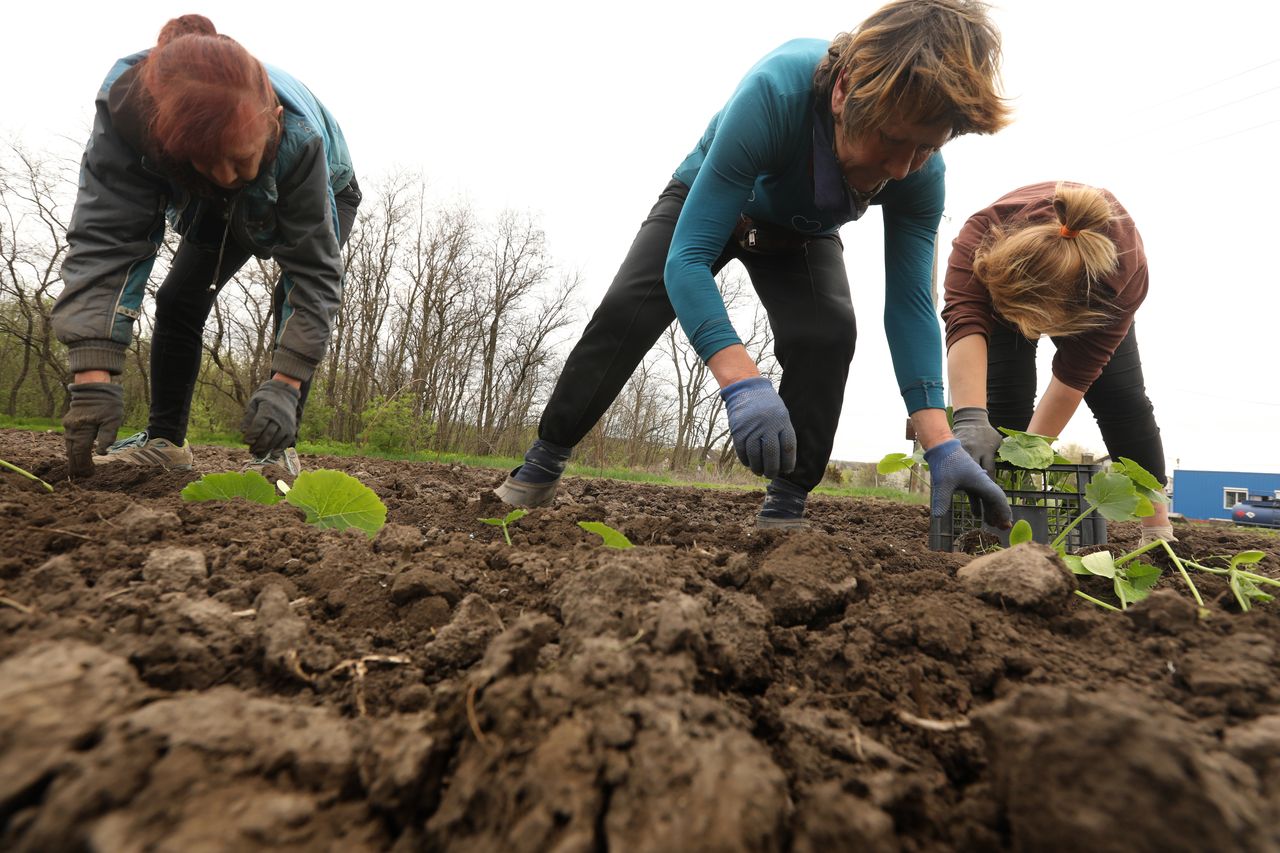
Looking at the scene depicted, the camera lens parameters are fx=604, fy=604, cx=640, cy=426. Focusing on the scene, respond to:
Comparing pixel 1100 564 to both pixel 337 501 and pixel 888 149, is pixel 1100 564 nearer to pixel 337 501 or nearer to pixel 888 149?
pixel 888 149

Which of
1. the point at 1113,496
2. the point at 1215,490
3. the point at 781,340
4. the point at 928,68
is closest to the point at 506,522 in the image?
the point at 781,340

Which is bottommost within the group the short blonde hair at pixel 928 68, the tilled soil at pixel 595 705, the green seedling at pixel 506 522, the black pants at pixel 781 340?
the tilled soil at pixel 595 705

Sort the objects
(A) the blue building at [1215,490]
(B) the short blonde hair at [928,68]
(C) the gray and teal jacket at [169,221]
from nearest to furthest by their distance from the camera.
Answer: (B) the short blonde hair at [928,68], (C) the gray and teal jacket at [169,221], (A) the blue building at [1215,490]

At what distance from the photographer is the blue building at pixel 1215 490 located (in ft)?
44.2

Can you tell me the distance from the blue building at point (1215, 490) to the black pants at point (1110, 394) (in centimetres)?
1436

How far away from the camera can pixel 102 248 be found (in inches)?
78.3

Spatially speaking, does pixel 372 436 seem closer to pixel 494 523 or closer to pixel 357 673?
pixel 494 523

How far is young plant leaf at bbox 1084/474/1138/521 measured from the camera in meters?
1.62

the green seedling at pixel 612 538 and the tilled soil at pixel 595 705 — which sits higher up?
the green seedling at pixel 612 538

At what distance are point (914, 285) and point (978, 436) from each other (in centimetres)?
58

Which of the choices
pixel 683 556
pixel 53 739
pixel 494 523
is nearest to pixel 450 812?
pixel 53 739

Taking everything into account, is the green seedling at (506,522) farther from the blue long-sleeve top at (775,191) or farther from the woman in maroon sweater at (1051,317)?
the woman in maroon sweater at (1051,317)

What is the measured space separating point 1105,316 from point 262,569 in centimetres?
280

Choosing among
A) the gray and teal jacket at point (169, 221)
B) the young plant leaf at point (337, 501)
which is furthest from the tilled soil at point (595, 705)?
the gray and teal jacket at point (169, 221)
